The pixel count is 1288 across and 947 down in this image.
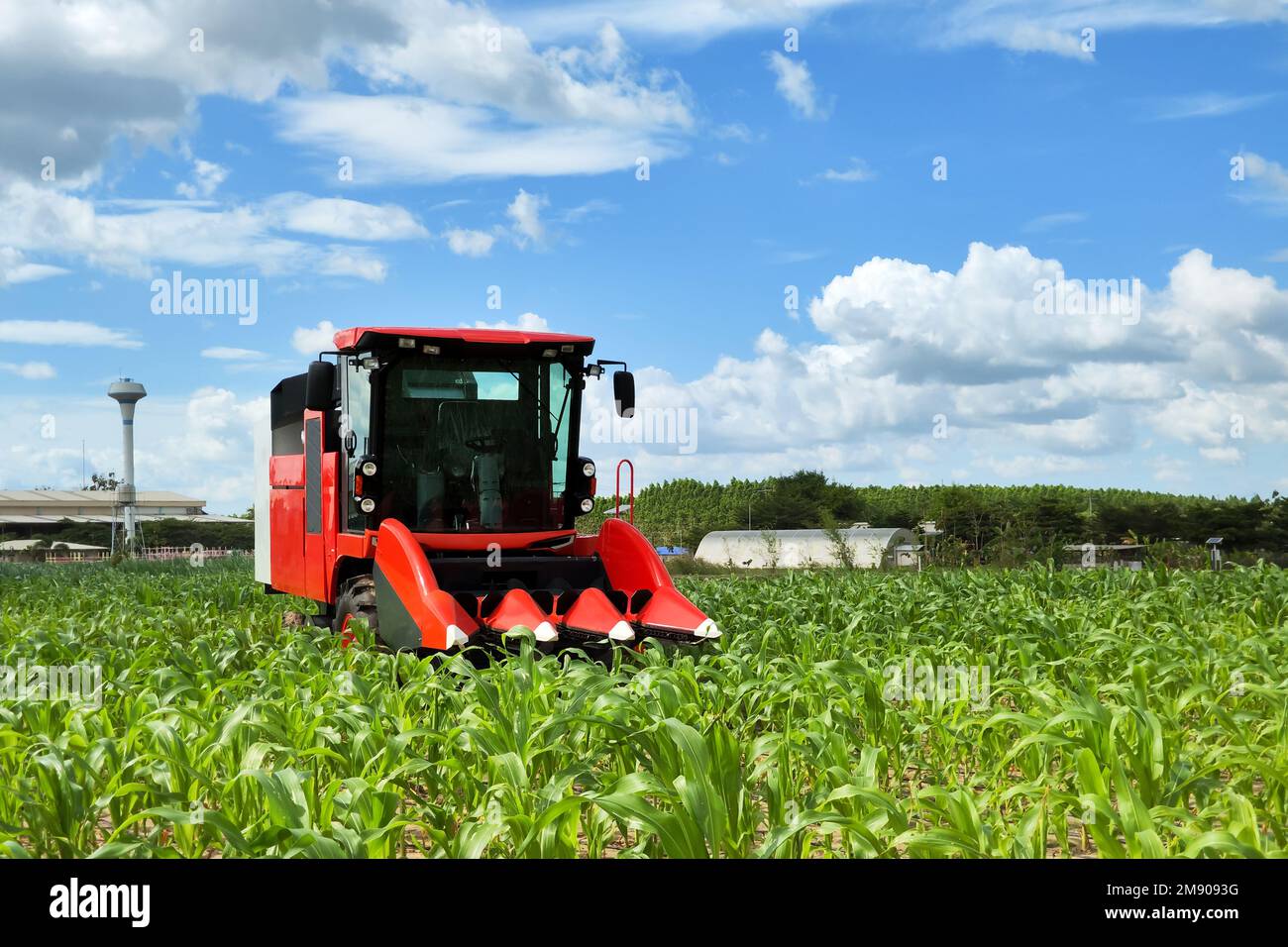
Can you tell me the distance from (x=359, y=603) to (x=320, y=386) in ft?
6.28

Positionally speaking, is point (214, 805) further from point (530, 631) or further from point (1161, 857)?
point (1161, 857)

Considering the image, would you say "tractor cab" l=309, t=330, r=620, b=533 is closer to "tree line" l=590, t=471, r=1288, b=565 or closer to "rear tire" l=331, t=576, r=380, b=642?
"rear tire" l=331, t=576, r=380, b=642

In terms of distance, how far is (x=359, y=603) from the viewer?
968cm

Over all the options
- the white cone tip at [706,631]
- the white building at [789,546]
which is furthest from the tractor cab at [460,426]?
the white building at [789,546]

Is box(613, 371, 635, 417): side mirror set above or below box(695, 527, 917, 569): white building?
above

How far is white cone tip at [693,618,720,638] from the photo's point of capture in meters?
8.38

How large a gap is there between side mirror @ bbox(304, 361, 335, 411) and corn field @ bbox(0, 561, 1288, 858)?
2.06m

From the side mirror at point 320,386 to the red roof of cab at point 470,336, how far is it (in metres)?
0.36

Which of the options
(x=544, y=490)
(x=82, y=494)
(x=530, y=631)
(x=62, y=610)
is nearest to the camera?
(x=530, y=631)

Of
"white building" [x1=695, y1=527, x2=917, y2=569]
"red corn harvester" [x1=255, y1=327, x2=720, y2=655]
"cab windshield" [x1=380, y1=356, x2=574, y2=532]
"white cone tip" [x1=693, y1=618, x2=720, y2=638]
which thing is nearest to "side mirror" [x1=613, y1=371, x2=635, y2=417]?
"red corn harvester" [x1=255, y1=327, x2=720, y2=655]

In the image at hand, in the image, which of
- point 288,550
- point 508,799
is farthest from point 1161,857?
point 288,550

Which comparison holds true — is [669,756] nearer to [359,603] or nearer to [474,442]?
[359,603]

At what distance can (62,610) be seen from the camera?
46.6ft
